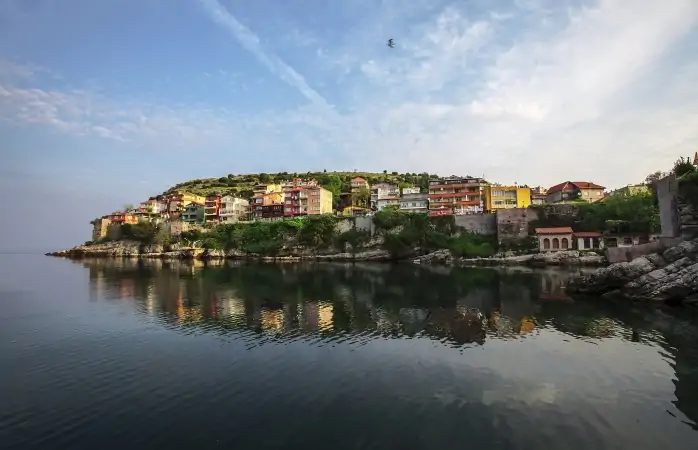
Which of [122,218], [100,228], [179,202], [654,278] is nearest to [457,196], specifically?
[654,278]

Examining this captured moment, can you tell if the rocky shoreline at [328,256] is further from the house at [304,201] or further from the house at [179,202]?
the house at [179,202]

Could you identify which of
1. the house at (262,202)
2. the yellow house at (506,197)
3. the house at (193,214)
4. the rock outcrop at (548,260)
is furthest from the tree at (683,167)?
the house at (193,214)

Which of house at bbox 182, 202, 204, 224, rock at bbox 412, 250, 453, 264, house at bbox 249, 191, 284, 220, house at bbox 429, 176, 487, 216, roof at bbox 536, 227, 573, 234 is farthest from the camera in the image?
house at bbox 182, 202, 204, 224

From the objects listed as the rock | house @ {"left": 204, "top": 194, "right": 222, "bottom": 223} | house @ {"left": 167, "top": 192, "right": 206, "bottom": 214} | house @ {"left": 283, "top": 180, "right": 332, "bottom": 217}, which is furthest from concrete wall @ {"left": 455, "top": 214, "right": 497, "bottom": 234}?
house @ {"left": 167, "top": 192, "right": 206, "bottom": 214}

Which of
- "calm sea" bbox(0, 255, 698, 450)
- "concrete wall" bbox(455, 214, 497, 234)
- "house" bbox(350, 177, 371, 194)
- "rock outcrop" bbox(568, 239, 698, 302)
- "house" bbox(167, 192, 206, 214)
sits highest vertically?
"house" bbox(350, 177, 371, 194)

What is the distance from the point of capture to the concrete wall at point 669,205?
34469 mm

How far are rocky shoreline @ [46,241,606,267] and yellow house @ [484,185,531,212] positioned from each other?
16.0 metres

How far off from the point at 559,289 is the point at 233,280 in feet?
123

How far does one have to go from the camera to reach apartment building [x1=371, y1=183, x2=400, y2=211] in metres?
98.8

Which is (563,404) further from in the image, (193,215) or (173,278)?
(193,215)

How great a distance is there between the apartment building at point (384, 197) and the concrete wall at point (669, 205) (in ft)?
204

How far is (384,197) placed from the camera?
101m

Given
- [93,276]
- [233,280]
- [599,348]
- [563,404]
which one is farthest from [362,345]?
[93,276]

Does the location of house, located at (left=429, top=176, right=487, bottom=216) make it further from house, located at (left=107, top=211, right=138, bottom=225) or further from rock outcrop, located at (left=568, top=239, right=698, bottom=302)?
house, located at (left=107, top=211, right=138, bottom=225)
